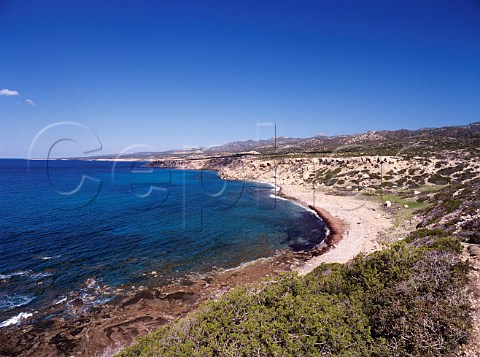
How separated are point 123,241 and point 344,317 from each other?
22311 millimetres

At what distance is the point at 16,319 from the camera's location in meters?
13.0

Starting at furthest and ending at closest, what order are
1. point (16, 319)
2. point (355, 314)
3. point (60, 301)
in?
point (60, 301)
point (16, 319)
point (355, 314)

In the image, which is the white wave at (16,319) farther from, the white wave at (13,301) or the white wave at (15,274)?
the white wave at (15,274)

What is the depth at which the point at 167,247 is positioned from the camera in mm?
23312

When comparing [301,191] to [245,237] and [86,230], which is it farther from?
[86,230]

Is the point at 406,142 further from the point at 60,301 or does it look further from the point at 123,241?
the point at 60,301

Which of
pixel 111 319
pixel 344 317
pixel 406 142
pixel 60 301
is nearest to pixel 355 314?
pixel 344 317

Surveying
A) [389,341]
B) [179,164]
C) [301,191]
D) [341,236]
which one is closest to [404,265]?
[389,341]

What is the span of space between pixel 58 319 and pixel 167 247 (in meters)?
10.6

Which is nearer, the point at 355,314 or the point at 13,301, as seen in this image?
the point at 355,314

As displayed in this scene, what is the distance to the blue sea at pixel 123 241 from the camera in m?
16.7

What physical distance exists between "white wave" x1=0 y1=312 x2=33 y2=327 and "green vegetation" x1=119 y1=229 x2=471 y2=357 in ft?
32.2

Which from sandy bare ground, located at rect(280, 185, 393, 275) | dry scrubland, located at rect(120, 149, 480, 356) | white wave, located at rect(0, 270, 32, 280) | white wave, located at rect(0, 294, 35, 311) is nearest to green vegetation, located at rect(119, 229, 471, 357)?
dry scrubland, located at rect(120, 149, 480, 356)

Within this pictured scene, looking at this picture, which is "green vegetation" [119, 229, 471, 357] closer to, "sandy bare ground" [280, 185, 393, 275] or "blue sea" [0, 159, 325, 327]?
"sandy bare ground" [280, 185, 393, 275]
